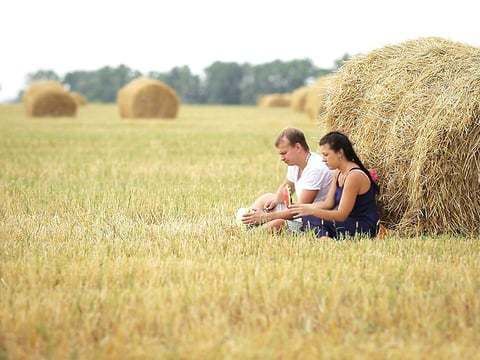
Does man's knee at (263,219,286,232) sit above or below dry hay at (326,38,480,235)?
below

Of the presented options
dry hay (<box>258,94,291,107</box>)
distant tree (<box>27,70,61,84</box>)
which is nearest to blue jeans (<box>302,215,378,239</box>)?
dry hay (<box>258,94,291,107</box>)

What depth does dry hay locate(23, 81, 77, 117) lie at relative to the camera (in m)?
33.7

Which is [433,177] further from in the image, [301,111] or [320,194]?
[301,111]

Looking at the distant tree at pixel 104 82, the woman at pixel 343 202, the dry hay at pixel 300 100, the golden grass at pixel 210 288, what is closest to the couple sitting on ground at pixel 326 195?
the woman at pixel 343 202

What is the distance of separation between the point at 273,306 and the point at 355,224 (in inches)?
98.1

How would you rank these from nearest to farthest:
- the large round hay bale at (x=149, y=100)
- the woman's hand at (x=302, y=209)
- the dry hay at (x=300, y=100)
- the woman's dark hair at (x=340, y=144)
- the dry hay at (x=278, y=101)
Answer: the woman's hand at (x=302, y=209), the woman's dark hair at (x=340, y=144), the large round hay bale at (x=149, y=100), the dry hay at (x=300, y=100), the dry hay at (x=278, y=101)

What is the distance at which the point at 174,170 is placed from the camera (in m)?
12.6

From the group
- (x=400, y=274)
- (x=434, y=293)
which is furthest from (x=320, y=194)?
A: (x=434, y=293)

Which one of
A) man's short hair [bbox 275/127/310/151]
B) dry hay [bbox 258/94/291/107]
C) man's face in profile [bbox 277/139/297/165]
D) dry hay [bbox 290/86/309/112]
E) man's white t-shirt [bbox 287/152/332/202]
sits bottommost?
dry hay [bbox 258/94/291/107]

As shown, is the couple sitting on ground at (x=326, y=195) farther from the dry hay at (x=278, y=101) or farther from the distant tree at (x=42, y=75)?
the distant tree at (x=42, y=75)

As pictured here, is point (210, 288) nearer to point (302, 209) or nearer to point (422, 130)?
point (302, 209)

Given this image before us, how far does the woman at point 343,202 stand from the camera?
6879 millimetres

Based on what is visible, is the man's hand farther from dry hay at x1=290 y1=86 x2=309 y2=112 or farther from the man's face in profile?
dry hay at x1=290 y1=86 x2=309 y2=112

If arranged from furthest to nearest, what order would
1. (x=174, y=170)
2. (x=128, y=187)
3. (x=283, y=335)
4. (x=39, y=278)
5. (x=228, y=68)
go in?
(x=228, y=68) → (x=174, y=170) → (x=128, y=187) → (x=39, y=278) → (x=283, y=335)
